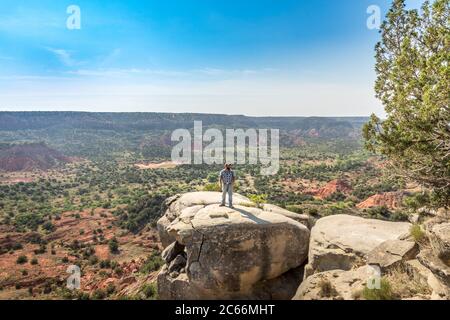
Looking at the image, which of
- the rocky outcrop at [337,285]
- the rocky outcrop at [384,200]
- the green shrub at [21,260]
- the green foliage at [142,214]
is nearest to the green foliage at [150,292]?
the rocky outcrop at [337,285]

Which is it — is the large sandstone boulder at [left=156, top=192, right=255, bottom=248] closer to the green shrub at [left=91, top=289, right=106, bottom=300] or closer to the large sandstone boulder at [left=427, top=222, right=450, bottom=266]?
the large sandstone boulder at [left=427, top=222, right=450, bottom=266]

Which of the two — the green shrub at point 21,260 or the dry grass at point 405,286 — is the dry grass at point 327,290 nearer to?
the dry grass at point 405,286

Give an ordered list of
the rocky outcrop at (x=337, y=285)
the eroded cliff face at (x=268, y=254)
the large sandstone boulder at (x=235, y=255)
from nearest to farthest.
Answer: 1. the rocky outcrop at (x=337, y=285)
2. the eroded cliff face at (x=268, y=254)
3. the large sandstone boulder at (x=235, y=255)

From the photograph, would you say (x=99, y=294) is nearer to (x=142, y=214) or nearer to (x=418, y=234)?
(x=142, y=214)

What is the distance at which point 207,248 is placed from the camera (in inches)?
457

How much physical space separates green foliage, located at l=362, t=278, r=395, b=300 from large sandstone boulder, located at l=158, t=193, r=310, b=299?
4571 mm

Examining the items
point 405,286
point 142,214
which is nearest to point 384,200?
point 142,214

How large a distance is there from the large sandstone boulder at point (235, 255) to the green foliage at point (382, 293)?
457cm

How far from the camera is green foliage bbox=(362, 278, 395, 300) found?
24.9 feet

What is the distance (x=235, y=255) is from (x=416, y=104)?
25.8 feet

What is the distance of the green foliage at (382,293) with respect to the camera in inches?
299

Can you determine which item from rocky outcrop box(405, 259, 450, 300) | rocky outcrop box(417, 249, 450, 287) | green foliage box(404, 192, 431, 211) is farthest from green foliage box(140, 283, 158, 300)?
rocky outcrop box(417, 249, 450, 287)

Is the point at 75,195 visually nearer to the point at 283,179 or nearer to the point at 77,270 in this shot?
the point at 77,270

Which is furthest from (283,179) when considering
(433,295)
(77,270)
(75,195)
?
(433,295)
